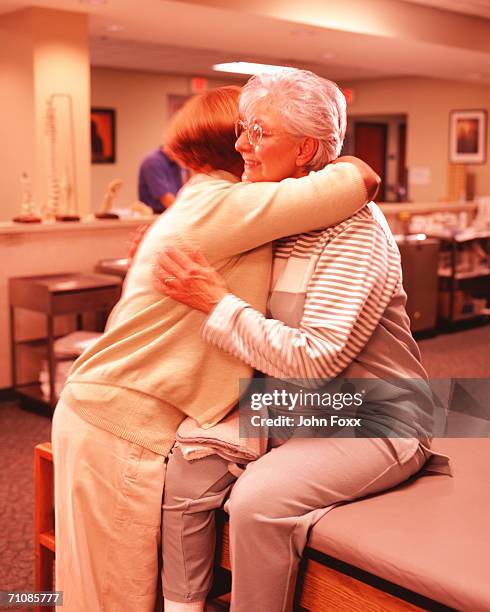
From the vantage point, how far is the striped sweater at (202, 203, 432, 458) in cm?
164

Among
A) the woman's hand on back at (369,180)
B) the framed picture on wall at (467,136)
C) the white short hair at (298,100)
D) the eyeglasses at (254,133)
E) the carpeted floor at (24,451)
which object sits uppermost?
the framed picture on wall at (467,136)

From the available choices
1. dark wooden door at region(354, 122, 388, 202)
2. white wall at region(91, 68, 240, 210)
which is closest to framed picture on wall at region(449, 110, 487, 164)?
A: dark wooden door at region(354, 122, 388, 202)

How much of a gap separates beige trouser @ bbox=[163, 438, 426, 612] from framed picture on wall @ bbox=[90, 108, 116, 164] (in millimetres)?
9718

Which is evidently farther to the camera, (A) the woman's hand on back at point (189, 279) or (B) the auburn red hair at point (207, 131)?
(B) the auburn red hair at point (207, 131)

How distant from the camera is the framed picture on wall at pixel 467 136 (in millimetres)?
10398

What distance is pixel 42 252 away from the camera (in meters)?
4.81

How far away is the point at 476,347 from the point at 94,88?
674 centimetres

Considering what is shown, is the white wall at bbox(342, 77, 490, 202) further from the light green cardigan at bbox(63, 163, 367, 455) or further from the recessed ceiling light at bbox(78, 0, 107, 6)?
the light green cardigan at bbox(63, 163, 367, 455)

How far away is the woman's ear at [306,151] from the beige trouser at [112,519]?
703mm

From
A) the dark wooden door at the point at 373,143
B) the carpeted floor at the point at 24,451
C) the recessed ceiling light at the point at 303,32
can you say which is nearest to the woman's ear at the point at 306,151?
the carpeted floor at the point at 24,451

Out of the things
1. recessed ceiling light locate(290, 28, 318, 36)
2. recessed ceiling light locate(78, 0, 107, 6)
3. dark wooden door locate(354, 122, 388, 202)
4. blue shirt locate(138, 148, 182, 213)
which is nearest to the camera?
recessed ceiling light locate(78, 0, 107, 6)

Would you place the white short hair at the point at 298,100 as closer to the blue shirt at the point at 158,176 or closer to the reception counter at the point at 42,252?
the reception counter at the point at 42,252

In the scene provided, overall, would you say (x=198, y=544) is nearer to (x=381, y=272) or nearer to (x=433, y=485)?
(x=433, y=485)

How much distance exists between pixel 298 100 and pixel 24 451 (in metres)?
2.70
